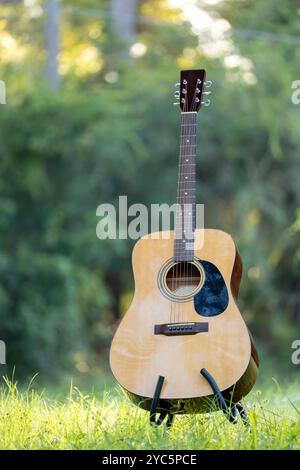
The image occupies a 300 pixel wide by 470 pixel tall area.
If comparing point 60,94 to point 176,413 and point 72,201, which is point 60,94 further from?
point 176,413

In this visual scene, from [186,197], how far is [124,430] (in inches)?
41.9

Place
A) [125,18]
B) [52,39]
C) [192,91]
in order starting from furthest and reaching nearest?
1. [125,18]
2. [52,39]
3. [192,91]

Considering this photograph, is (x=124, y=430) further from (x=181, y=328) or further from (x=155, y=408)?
(x=181, y=328)

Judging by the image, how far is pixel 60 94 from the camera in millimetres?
12977

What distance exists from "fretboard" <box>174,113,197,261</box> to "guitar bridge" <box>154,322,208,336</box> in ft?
0.97

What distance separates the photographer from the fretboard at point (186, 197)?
13.6ft

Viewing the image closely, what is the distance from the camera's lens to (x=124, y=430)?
12.7 feet

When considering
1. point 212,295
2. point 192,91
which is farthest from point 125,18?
point 212,295

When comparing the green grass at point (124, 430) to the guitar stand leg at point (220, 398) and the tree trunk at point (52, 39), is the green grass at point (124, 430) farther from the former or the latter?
the tree trunk at point (52, 39)

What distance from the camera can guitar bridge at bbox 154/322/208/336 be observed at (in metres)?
4.02

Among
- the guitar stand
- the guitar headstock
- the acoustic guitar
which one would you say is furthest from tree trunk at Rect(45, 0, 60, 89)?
the guitar stand

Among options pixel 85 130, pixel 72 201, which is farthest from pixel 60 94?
pixel 72 201

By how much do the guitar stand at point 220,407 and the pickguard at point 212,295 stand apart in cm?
26

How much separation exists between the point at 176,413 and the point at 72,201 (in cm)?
967
